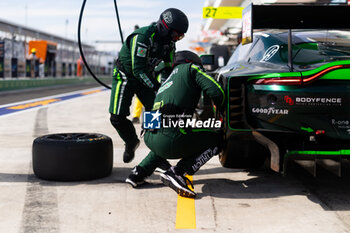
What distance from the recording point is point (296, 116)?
3551 millimetres

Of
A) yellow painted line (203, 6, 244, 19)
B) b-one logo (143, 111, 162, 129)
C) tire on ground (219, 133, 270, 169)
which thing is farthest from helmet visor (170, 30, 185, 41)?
yellow painted line (203, 6, 244, 19)

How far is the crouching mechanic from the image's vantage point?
376 centimetres

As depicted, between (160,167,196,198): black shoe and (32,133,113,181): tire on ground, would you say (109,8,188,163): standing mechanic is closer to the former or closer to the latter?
(32,133,113,181): tire on ground

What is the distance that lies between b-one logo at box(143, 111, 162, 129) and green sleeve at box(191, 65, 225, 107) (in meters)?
0.47

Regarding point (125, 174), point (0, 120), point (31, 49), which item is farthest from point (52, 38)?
point (125, 174)

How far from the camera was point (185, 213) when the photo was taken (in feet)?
11.1

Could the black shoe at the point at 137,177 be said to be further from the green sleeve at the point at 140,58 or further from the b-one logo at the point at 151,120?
the green sleeve at the point at 140,58

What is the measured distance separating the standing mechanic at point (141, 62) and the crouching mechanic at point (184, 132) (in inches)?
24.4

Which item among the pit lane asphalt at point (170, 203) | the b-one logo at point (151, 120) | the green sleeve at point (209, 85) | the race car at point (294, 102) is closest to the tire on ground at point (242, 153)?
the pit lane asphalt at point (170, 203)

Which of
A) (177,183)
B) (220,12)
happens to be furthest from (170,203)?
(220,12)

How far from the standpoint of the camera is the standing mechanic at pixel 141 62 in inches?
175

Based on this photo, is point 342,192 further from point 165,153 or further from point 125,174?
point 125,174

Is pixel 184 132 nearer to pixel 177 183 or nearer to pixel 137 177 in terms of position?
pixel 177 183

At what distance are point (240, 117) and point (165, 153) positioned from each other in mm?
715
